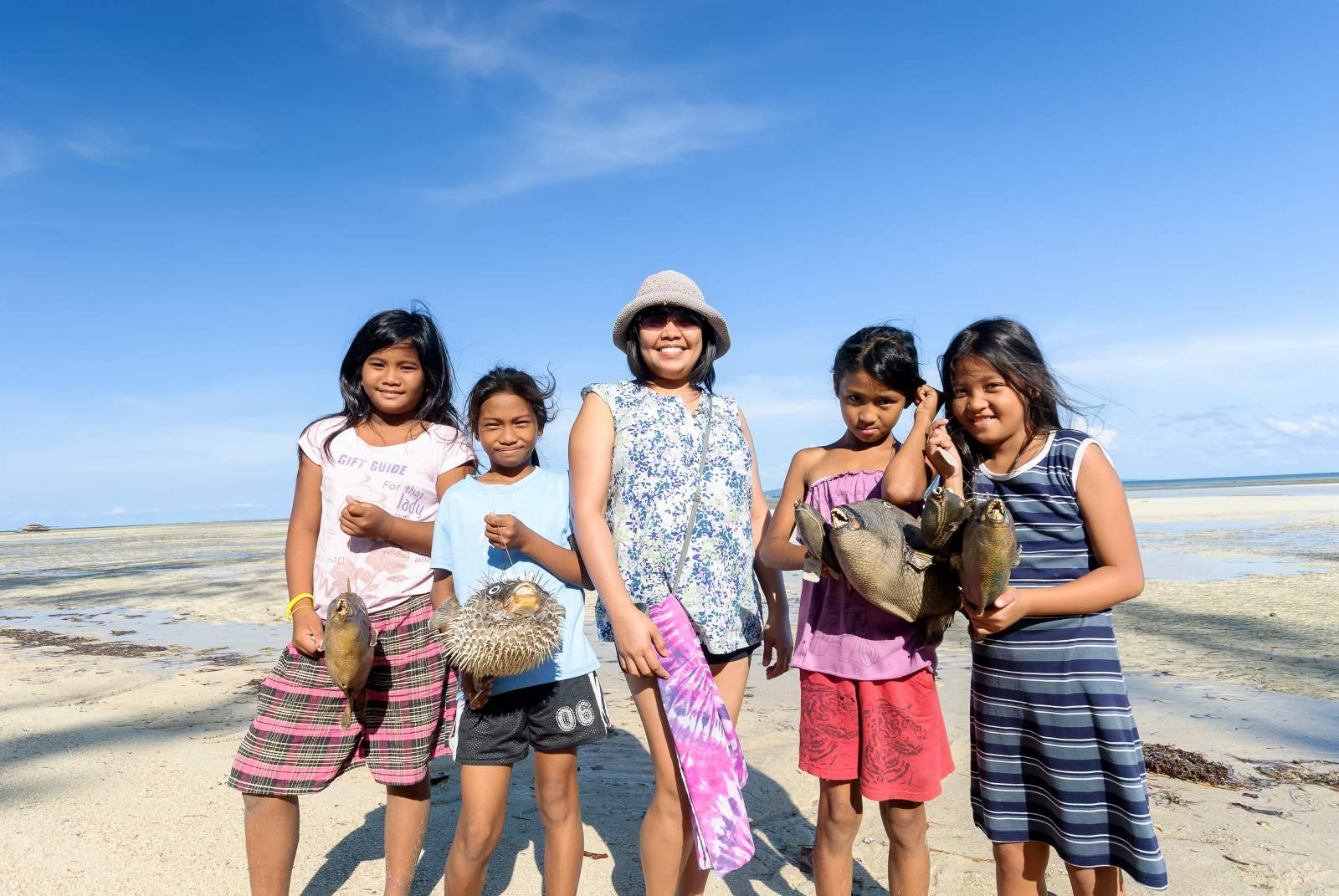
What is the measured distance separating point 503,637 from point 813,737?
47.9 inches

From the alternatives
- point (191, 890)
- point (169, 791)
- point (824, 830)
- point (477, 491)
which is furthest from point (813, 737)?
point (169, 791)

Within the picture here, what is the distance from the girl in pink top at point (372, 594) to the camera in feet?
9.51

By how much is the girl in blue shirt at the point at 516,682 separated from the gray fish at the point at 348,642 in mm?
361

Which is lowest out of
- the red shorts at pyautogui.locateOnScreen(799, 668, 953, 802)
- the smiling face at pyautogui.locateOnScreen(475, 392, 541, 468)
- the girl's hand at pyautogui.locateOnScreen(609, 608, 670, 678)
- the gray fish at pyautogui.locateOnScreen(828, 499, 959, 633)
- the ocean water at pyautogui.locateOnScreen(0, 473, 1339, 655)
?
the ocean water at pyautogui.locateOnScreen(0, 473, 1339, 655)

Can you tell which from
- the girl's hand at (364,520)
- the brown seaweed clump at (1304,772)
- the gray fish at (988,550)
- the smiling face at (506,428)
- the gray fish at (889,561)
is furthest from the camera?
the brown seaweed clump at (1304,772)

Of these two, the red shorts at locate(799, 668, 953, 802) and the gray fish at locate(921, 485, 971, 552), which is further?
the red shorts at locate(799, 668, 953, 802)

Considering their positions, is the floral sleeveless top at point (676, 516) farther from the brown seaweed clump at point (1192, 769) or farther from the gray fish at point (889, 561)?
the brown seaweed clump at point (1192, 769)

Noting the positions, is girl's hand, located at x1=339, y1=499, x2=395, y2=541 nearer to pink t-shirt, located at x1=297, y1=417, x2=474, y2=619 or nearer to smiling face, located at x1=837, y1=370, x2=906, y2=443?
pink t-shirt, located at x1=297, y1=417, x2=474, y2=619

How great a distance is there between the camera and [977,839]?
4000mm

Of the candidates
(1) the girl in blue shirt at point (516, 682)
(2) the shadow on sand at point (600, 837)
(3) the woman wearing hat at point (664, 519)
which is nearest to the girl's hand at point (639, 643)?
(3) the woman wearing hat at point (664, 519)

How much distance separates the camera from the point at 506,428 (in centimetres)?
314

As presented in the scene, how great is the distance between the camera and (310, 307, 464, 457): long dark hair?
3.21 m

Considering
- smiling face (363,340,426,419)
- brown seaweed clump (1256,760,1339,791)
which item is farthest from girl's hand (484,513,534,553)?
brown seaweed clump (1256,760,1339,791)

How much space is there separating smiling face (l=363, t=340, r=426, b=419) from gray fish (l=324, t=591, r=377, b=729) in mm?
868
